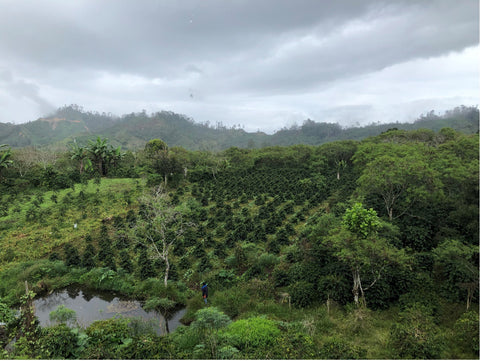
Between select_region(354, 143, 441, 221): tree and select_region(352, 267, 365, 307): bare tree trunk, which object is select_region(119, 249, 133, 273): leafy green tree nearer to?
select_region(352, 267, 365, 307): bare tree trunk

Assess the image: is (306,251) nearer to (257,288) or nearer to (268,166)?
(257,288)

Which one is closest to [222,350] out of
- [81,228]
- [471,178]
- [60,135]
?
[471,178]

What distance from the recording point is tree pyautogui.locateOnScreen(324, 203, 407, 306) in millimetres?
11125

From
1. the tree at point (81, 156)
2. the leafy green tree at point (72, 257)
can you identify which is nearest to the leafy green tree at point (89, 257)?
the leafy green tree at point (72, 257)

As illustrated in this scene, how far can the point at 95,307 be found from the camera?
15.2 meters

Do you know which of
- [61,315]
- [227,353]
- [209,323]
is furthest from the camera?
[61,315]

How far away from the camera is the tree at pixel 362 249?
438 inches

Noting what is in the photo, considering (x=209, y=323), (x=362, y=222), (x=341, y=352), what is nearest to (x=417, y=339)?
(x=341, y=352)

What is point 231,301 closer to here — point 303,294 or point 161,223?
point 303,294

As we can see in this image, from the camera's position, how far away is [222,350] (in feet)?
27.7

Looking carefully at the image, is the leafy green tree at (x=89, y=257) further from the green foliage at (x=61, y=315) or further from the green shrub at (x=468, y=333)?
the green shrub at (x=468, y=333)

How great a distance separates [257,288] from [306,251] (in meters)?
3.54

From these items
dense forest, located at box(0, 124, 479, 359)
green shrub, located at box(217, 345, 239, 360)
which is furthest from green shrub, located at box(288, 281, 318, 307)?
green shrub, located at box(217, 345, 239, 360)

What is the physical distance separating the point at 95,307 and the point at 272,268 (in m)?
11.0
